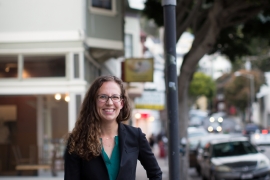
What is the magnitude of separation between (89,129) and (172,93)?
2648mm

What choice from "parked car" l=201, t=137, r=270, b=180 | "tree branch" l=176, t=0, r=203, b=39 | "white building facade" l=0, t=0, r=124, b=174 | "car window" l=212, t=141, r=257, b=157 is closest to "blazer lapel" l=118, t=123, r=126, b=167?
"white building facade" l=0, t=0, r=124, b=174

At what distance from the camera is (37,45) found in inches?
645

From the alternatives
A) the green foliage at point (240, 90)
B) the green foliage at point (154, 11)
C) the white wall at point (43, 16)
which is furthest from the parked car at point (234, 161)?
the green foliage at point (240, 90)

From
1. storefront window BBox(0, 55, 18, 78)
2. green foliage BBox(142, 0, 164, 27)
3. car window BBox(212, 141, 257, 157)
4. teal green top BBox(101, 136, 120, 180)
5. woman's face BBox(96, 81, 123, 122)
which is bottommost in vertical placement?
car window BBox(212, 141, 257, 157)

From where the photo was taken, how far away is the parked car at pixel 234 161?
16.6m

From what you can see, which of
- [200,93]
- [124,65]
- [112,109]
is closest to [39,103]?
[124,65]

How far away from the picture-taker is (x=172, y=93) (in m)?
6.41

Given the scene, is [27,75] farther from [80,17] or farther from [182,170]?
[182,170]

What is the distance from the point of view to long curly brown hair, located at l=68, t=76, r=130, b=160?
378 cm

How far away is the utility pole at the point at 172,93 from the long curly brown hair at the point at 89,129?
2.27m

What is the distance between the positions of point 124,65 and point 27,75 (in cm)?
314

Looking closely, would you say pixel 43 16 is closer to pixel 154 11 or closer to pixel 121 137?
pixel 154 11

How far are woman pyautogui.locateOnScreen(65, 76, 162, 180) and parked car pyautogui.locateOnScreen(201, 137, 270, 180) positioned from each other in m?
13.0

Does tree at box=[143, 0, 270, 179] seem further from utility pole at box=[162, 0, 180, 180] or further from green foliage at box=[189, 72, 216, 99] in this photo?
green foliage at box=[189, 72, 216, 99]
